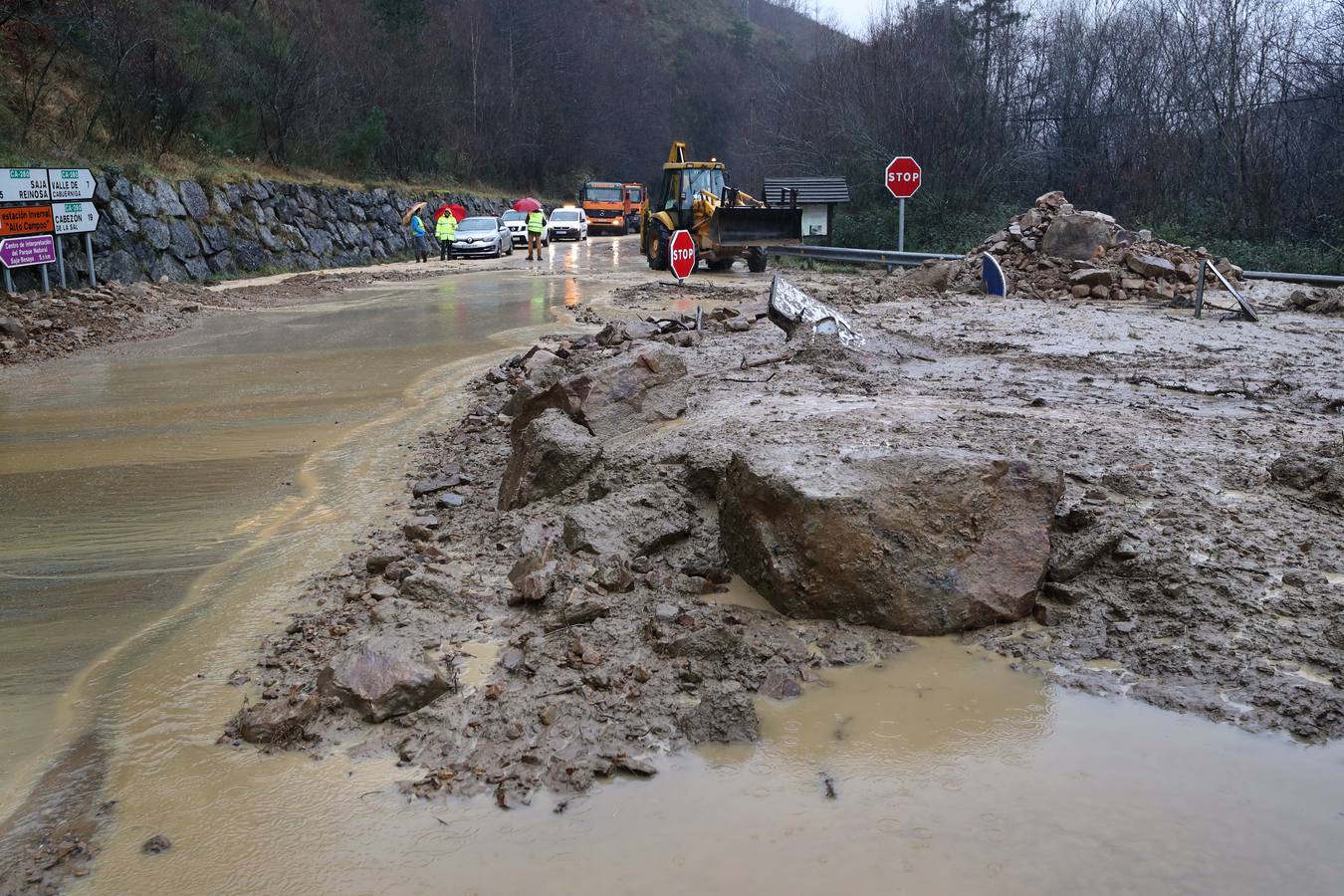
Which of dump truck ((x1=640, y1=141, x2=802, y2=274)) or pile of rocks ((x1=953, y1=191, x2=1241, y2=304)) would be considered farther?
dump truck ((x1=640, y1=141, x2=802, y2=274))

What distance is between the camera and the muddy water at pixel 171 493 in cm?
517

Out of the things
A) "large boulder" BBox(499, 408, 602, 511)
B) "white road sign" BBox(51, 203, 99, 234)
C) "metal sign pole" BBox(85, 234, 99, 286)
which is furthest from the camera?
"metal sign pole" BBox(85, 234, 99, 286)

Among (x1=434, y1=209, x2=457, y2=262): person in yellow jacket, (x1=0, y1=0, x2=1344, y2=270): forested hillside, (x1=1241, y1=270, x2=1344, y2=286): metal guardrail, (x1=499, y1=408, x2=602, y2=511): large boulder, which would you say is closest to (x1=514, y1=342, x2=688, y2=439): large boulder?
(x1=499, y1=408, x2=602, y2=511): large boulder

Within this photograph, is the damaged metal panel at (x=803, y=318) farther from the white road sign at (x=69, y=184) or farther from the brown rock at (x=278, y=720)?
the white road sign at (x=69, y=184)

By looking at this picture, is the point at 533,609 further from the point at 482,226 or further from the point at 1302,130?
the point at 482,226

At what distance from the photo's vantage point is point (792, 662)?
489 cm

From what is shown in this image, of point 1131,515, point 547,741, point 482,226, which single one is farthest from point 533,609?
point 482,226

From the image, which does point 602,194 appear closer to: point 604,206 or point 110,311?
point 604,206

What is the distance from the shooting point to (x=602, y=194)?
170ft

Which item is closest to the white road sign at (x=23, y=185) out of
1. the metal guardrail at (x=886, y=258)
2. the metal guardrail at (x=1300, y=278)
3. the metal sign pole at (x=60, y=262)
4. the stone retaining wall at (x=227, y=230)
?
the metal sign pole at (x=60, y=262)

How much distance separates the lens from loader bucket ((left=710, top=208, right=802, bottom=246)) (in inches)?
982

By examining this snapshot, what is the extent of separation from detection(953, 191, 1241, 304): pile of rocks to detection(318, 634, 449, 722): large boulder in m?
15.0

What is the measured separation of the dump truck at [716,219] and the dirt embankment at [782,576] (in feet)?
57.6

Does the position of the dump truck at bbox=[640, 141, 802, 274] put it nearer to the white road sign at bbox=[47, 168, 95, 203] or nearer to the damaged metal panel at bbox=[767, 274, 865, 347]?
the white road sign at bbox=[47, 168, 95, 203]
